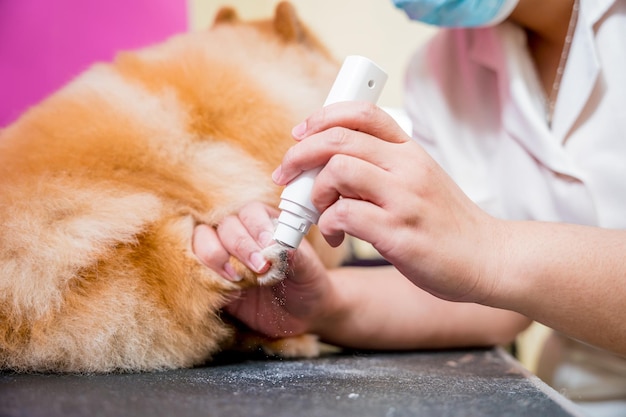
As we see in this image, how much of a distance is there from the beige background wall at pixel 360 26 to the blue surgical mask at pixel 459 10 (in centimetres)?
91

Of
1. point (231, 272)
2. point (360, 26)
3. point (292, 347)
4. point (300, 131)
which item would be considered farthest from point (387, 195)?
point (360, 26)

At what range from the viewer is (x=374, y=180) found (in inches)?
20.8

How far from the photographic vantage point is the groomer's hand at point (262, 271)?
2.10ft

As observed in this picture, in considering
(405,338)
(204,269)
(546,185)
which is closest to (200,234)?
(204,269)

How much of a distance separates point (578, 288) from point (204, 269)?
1.28 ft

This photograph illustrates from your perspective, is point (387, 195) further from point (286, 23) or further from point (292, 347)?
point (286, 23)

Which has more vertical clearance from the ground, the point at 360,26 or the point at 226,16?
the point at 360,26

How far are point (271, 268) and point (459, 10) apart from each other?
474 mm

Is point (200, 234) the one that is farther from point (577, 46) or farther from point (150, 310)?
point (577, 46)

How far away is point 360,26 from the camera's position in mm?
1816

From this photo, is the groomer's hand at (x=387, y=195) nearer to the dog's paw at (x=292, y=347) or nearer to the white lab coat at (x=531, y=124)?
the dog's paw at (x=292, y=347)

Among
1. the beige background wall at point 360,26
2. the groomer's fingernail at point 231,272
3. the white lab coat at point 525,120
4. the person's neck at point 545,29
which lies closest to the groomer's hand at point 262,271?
the groomer's fingernail at point 231,272

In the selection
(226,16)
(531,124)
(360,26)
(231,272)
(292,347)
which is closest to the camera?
(231,272)

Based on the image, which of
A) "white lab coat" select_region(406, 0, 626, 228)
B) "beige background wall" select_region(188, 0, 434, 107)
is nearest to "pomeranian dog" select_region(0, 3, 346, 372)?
"white lab coat" select_region(406, 0, 626, 228)
